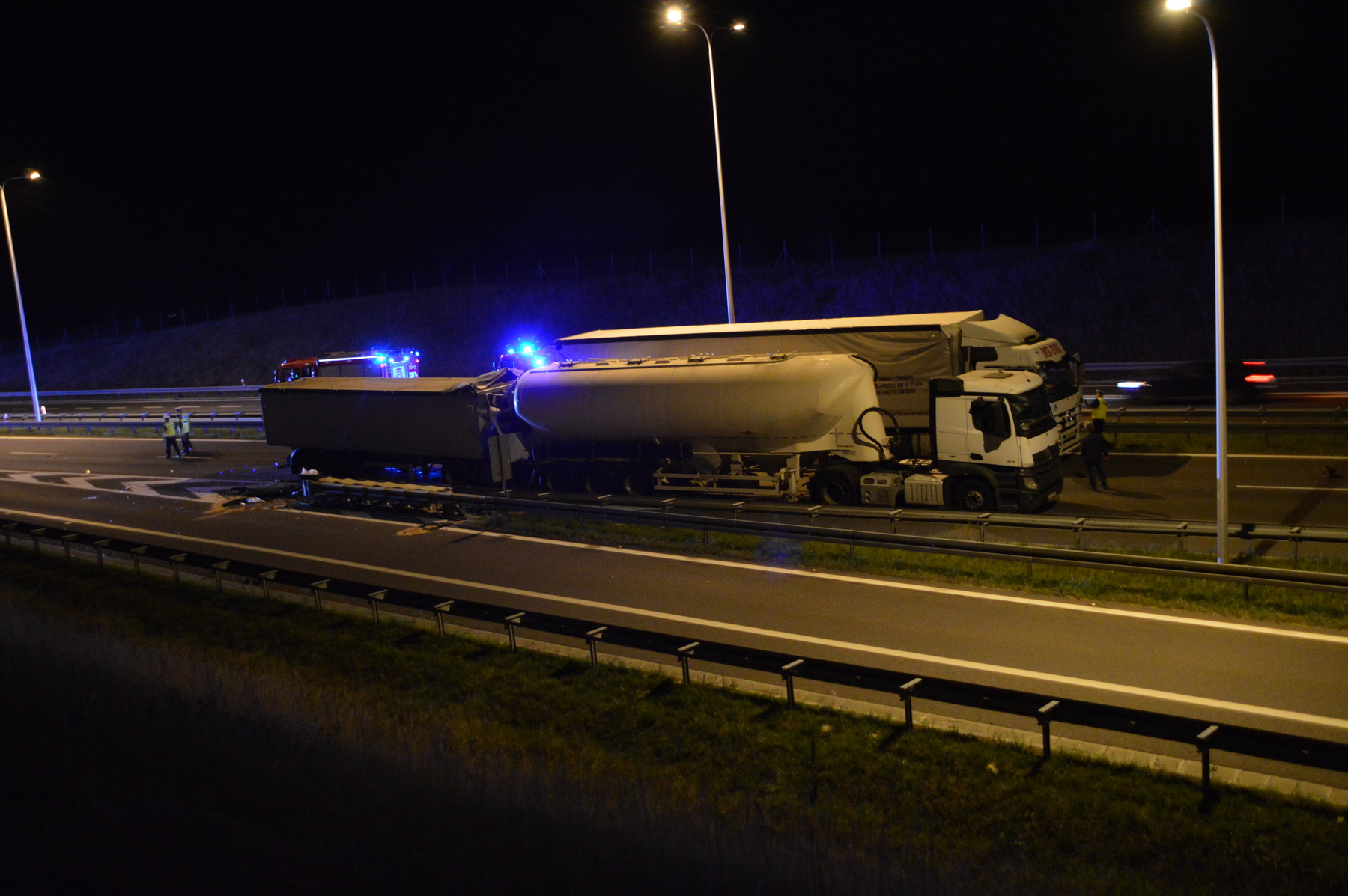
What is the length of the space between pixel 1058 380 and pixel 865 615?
9320 mm

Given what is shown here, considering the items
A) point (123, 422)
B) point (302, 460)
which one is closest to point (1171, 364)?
point (302, 460)

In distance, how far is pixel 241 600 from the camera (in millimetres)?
13781

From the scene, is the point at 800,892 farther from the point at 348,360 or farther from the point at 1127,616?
the point at 348,360

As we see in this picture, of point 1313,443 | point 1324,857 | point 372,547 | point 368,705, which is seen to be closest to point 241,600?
point 372,547

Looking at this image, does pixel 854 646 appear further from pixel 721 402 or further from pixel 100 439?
pixel 100 439

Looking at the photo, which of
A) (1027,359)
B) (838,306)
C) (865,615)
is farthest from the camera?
(838,306)

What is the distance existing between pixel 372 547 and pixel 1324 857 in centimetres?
1474

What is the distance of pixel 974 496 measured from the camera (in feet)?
53.9

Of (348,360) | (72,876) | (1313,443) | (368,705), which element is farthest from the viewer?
(348,360)

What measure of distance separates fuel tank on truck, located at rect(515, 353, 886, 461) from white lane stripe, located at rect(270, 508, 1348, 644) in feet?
11.3

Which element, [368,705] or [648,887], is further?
[368,705]

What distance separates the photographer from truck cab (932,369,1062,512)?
16047 millimetres

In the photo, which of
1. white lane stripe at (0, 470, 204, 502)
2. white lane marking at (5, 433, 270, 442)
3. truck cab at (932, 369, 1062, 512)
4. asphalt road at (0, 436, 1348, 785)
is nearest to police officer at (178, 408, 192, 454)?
white lane marking at (5, 433, 270, 442)

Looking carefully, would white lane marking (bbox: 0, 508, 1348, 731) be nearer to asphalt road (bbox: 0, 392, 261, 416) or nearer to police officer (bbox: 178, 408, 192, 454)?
police officer (bbox: 178, 408, 192, 454)
